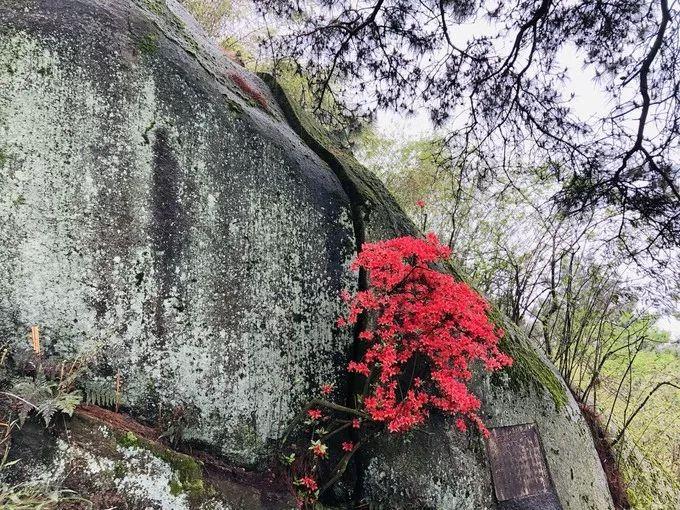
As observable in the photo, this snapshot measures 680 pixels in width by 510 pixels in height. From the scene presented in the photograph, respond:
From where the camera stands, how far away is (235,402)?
312cm

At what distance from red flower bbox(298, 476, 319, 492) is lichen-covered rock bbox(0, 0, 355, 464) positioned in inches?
13.6

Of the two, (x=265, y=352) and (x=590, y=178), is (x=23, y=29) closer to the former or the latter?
(x=265, y=352)

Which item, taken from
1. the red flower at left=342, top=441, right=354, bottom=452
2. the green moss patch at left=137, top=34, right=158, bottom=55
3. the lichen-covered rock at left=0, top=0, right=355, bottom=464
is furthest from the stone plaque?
the green moss patch at left=137, top=34, right=158, bottom=55

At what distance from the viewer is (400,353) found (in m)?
3.29

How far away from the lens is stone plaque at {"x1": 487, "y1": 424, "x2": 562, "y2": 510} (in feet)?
11.7

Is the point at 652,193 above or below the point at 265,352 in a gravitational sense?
above

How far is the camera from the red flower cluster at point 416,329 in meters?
3.15

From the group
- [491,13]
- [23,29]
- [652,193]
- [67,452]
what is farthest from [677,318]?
[23,29]

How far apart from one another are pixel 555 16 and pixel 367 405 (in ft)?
13.1

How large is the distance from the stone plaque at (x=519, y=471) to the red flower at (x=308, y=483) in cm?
149

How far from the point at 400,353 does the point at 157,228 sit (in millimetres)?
1979

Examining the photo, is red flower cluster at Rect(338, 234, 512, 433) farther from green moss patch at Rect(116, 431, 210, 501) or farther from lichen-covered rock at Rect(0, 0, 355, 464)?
green moss patch at Rect(116, 431, 210, 501)

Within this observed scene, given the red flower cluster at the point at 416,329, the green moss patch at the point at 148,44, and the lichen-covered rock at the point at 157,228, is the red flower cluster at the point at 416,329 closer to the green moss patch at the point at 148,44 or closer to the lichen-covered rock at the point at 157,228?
the lichen-covered rock at the point at 157,228

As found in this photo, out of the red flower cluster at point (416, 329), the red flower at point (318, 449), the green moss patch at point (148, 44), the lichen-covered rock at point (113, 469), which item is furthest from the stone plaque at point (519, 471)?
the green moss patch at point (148, 44)
